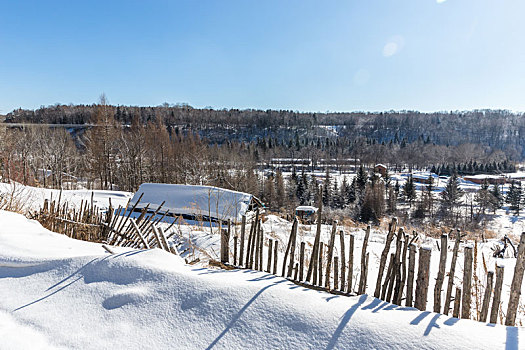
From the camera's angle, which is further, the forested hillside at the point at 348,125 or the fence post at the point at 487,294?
the forested hillside at the point at 348,125

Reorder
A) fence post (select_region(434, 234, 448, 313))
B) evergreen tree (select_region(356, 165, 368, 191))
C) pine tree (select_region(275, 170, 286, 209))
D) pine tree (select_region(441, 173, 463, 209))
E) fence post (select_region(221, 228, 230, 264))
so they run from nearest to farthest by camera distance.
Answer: fence post (select_region(434, 234, 448, 313)) → fence post (select_region(221, 228, 230, 264)) → pine tree (select_region(275, 170, 286, 209)) → pine tree (select_region(441, 173, 463, 209)) → evergreen tree (select_region(356, 165, 368, 191))

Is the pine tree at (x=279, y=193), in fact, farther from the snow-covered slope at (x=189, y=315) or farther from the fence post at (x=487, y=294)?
the fence post at (x=487, y=294)

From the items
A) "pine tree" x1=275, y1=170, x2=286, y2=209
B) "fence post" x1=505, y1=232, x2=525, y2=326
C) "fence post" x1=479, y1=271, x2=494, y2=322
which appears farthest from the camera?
"pine tree" x1=275, y1=170, x2=286, y2=209

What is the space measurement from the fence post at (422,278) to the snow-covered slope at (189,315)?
38cm

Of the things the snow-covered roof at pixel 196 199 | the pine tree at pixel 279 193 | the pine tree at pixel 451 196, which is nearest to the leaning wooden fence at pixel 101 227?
the snow-covered roof at pixel 196 199

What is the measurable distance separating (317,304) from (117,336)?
1.58 m

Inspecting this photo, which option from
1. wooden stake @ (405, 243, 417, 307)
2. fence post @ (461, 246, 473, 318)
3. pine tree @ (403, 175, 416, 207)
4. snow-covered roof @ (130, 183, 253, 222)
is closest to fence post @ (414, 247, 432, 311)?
wooden stake @ (405, 243, 417, 307)

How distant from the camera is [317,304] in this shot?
2.27 metres

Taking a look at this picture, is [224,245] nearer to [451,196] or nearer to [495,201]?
[451,196]

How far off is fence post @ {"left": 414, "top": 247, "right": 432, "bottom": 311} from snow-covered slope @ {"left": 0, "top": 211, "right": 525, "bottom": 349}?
38 centimetres

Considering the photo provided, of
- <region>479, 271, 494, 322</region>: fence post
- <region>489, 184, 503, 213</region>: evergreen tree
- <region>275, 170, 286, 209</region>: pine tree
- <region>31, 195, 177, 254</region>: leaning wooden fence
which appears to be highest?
<region>479, 271, 494, 322</region>: fence post

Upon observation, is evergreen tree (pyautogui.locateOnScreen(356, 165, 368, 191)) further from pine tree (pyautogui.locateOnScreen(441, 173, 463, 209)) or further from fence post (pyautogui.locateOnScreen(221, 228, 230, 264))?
fence post (pyautogui.locateOnScreen(221, 228, 230, 264))

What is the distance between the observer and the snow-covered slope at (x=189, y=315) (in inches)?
75.9

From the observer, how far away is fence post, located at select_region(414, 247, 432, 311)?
256 centimetres
